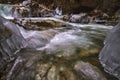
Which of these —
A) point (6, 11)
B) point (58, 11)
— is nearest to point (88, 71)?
point (6, 11)

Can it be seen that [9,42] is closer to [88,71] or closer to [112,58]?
[88,71]

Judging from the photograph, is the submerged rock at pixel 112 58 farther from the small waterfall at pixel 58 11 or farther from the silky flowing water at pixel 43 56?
the small waterfall at pixel 58 11

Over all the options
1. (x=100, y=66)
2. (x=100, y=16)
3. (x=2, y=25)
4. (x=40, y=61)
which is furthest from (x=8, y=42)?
(x=100, y=16)

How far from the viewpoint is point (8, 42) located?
4.62 m

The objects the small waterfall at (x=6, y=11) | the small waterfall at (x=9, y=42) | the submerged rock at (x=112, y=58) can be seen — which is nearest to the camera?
the submerged rock at (x=112, y=58)

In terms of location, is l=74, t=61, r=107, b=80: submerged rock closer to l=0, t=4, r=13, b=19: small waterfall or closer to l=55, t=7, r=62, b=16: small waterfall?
l=0, t=4, r=13, b=19: small waterfall

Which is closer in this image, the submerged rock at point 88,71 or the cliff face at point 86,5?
the submerged rock at point 88,71

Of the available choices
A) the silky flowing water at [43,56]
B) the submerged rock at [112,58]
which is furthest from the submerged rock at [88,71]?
the submerged rock at [112,58]

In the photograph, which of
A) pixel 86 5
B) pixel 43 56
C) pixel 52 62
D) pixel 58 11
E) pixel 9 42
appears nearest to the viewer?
pixel 52 62

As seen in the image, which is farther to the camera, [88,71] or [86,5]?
[86,5]

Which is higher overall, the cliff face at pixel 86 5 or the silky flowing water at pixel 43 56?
the silky flowing water at pixel 43 56

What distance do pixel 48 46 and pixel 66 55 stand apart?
902 millimetres

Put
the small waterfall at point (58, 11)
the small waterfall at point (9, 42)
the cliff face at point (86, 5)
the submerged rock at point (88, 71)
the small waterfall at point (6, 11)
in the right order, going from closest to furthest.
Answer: the submerged rock at point (88, 71), the small waterfall at point (9, 42), the cliff face at point (86, 5), the small waterfall at point (6, 11), the small waterfall at point (58, 11)

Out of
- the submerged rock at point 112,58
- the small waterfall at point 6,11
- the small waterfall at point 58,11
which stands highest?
the submerged rock at point 112,58
